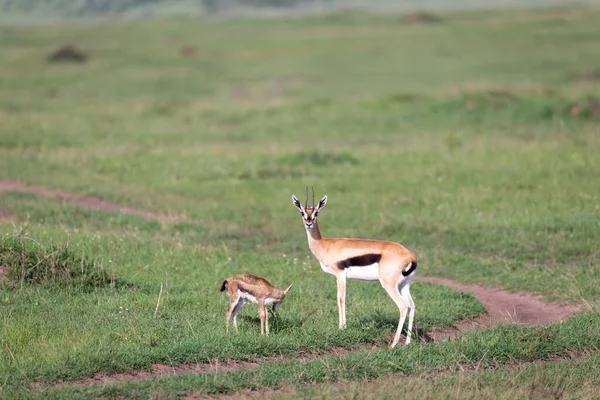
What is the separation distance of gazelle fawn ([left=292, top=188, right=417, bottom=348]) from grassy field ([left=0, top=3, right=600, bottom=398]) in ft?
1.49

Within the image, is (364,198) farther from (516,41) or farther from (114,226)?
(516,41)

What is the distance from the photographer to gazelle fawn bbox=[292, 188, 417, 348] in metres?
9.93

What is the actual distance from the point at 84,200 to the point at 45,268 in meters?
7.44

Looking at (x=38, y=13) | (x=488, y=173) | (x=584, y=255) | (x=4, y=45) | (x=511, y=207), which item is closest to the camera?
(x=584, y=255)

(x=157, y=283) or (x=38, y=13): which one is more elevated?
(x=38, y=13)

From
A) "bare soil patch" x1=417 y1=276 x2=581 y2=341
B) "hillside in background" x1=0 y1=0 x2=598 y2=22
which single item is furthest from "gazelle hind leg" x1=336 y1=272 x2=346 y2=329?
"hillside in background" x1=0 y1=0 x2=598 y2=22

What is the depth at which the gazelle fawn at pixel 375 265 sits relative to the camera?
9.93 m

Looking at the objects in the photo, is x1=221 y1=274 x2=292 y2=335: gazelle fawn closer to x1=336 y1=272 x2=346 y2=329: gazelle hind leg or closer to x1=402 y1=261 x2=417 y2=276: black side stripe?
x1=336 y1=272 x2=346 y2=329: gazelle hind leg

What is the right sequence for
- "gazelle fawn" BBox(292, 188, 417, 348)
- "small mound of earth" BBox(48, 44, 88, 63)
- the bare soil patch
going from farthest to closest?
1. "small mound of earth" BBox(48, 44, 88, 63)
2. the bare soil patch
3. "gazelle fawn" BBox(292, 188, 417, 348)

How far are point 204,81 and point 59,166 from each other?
19.4m

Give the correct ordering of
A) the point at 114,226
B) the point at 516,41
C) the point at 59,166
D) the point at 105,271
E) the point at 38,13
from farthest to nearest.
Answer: the point at 38,13, the point at 516,41, the point at 59,166, the point at 114,226, the point at 105,271

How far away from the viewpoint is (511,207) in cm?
1784

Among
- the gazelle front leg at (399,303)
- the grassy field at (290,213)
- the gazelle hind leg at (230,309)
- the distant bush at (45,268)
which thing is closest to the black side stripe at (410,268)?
the gazelle front leg at (399,303)

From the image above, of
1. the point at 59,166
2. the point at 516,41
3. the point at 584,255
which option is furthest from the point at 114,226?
the point at 516,41
